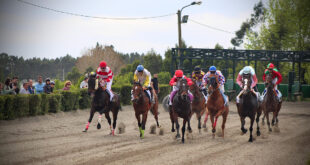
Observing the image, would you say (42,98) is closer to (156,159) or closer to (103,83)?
(103,83)

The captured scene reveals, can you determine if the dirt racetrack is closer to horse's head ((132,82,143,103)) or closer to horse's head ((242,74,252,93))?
horse's head ((132,82,143,103))

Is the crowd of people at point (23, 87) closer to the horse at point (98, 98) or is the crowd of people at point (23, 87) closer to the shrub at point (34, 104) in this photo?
the shrub at point (34, 104)

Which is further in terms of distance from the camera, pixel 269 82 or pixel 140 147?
pixel 269 82

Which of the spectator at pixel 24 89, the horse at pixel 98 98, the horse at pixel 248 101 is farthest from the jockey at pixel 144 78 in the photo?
the spectator at pixel 24 89

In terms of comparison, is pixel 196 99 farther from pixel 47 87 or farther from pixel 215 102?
pixel 47 87

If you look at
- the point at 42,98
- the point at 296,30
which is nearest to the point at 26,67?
the point at 296,30

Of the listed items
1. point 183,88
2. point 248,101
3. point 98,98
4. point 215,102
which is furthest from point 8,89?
point 248,101

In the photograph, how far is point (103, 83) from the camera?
36.9ft

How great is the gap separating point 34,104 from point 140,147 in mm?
6977

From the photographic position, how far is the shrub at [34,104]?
1404 centimetres

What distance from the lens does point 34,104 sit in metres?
14.1

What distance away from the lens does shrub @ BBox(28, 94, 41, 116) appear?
14039 mm

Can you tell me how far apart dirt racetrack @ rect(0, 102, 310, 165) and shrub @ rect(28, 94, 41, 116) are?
1085 mm

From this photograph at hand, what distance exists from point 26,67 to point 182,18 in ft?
247
